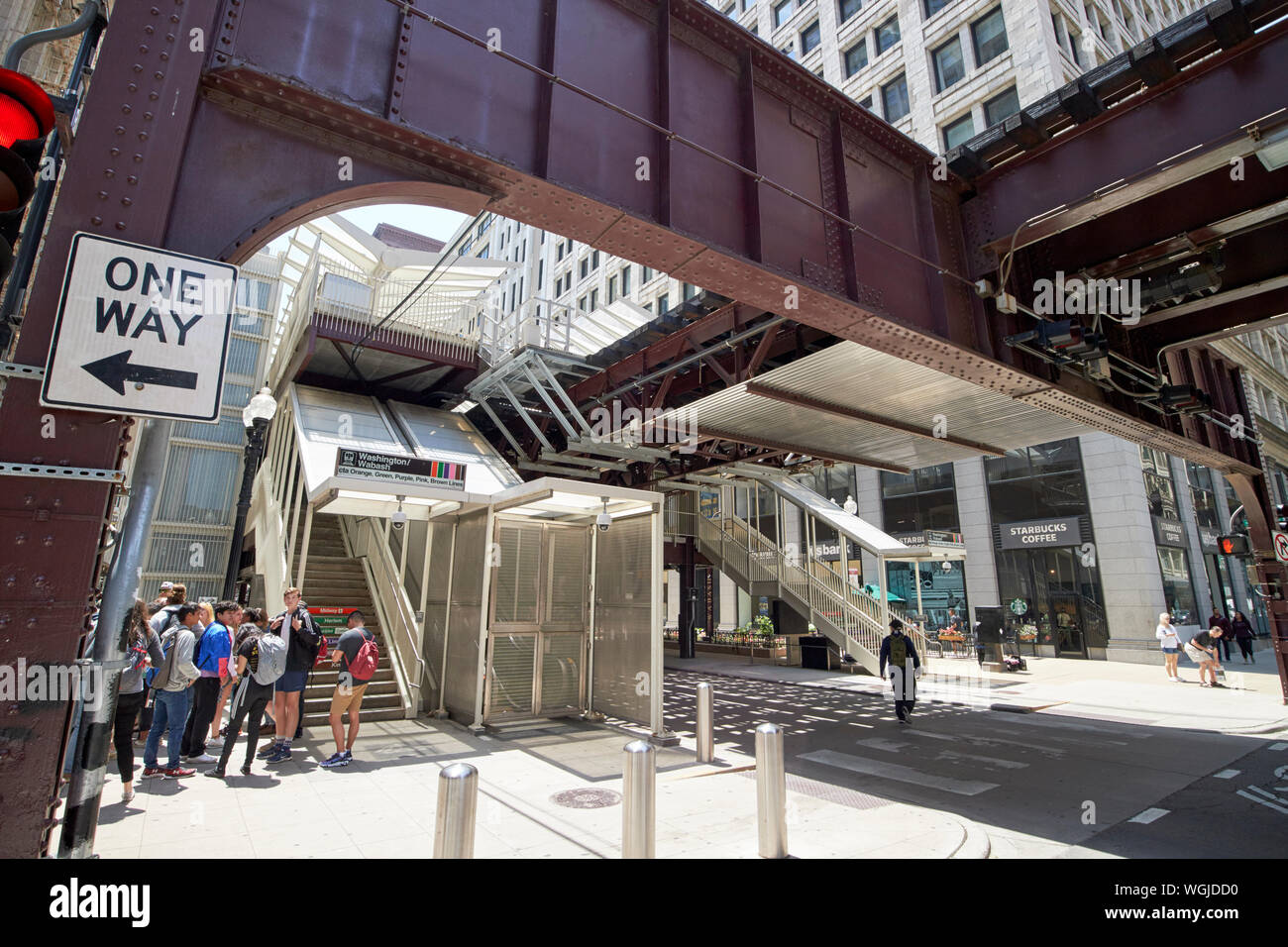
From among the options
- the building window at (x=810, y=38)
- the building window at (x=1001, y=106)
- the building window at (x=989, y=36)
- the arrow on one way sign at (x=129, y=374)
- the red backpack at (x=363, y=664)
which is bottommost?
the red backpack at (x=363, y=664)

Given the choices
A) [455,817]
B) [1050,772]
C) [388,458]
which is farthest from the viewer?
[388,458]

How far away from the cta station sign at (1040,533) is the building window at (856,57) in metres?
23.7

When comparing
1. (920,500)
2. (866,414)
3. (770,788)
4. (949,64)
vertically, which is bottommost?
(770,788)

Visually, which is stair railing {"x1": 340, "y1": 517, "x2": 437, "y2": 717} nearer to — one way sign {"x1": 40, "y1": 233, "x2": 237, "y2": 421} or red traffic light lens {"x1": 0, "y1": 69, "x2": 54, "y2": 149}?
one way sign {"x1": 40, "y1": 233, "x2": 237, "y2": 421}

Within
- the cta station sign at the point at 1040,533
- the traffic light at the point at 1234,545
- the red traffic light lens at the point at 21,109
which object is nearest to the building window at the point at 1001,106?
the cta station sign at the point at 1040,533

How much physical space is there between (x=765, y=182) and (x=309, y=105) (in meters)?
4.06

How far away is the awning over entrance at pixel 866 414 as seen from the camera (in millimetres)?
10102

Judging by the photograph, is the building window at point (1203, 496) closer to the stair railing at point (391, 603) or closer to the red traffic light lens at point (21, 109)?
the stair railing at point (391, 603)

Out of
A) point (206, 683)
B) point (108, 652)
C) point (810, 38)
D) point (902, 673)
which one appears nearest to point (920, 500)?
point (902, 673)

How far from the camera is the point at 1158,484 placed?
27.0m

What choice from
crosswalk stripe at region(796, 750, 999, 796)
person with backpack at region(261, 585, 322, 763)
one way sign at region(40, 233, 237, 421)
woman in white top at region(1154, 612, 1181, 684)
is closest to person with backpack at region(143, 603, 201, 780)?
person with backpack at region(261, 585, 322, 763)

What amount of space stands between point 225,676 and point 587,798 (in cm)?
502

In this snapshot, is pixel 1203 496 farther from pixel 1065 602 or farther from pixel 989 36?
pixel 989 36
